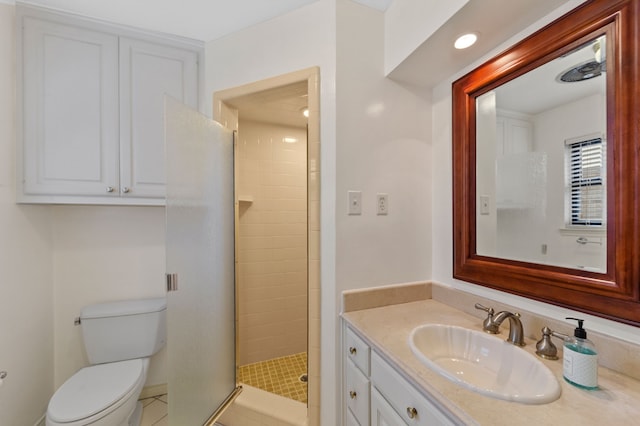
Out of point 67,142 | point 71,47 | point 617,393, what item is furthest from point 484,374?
point 71,47

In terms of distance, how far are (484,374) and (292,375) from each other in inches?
61.9

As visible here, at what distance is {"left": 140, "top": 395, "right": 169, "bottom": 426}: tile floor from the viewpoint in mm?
1651

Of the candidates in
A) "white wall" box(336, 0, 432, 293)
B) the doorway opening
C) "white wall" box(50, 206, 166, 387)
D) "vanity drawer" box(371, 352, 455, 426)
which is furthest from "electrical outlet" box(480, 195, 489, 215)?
"white wall" box(50, 206, 166, 387)

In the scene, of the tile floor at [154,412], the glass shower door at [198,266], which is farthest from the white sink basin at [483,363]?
the tile floor at [154,412]

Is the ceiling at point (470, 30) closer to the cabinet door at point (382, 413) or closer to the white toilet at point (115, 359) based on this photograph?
the cabinet door at point (382, 413)

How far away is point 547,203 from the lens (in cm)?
99

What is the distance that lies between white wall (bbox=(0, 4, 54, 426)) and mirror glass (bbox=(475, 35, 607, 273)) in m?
2.42

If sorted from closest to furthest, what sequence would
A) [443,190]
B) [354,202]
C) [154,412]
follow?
[354,202] < [443,190] < [154,412]

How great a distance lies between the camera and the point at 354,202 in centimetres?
134

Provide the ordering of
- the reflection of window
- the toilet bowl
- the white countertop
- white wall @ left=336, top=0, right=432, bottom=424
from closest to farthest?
the white countertop < the reflection of window < the toilet bowl < white wall @ left=336, top=0, right=432, bottom=424

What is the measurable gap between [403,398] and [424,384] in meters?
0.15

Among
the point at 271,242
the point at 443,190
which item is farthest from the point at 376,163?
the point at 271,242

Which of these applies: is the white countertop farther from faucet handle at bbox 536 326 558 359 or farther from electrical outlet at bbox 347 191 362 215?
electrical outlet at bbox 347 191 362 215

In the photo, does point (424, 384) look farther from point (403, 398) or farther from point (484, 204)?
point (484, 204)
